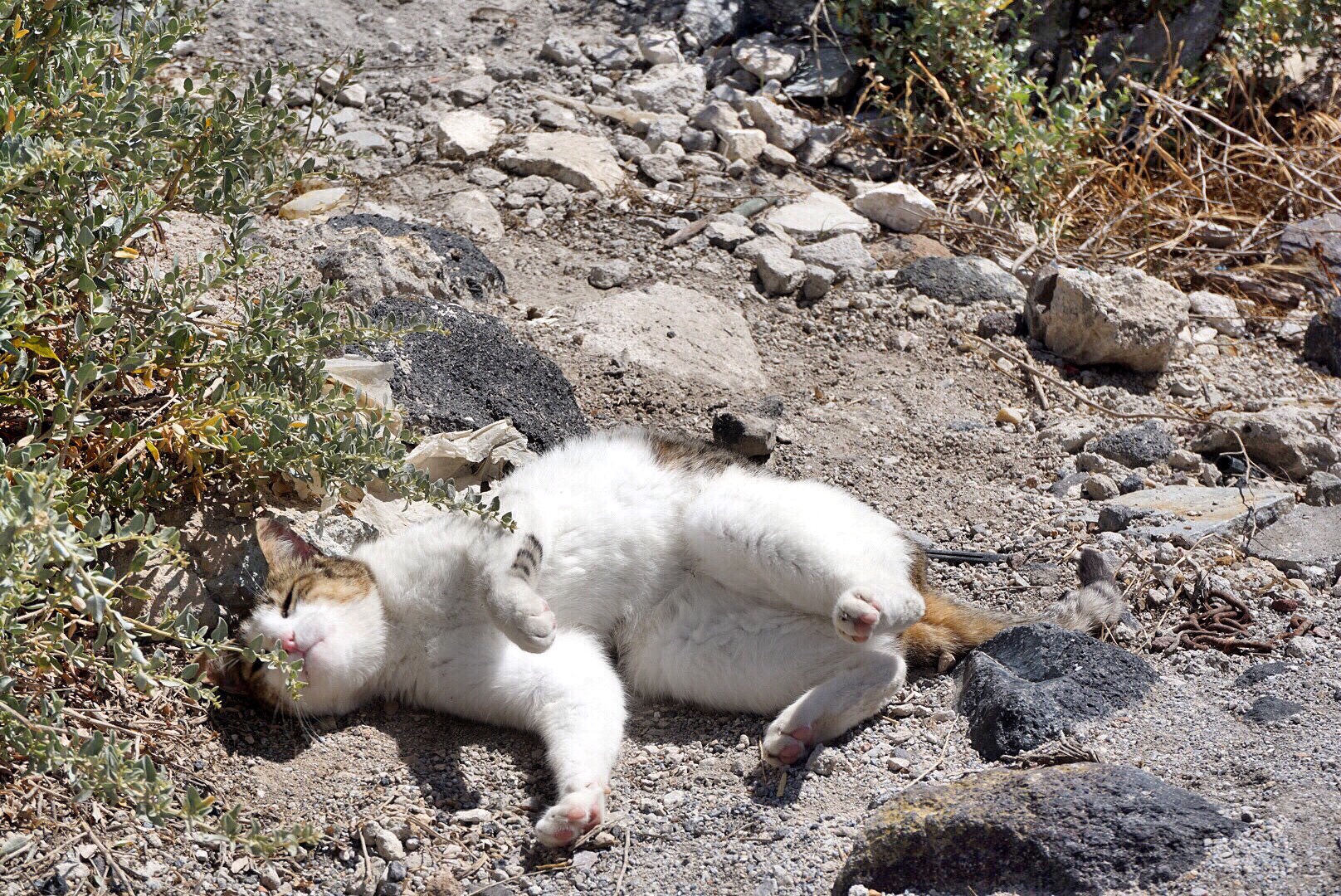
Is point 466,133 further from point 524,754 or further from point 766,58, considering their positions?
point 524,754

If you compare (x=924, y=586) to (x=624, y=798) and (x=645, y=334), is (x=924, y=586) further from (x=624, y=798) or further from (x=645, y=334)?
(x=645, y=334)

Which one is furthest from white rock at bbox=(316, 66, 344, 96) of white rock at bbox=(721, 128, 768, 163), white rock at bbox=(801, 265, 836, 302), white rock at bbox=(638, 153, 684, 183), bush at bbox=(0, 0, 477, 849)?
bush at bbox=(0, 0, 477, 849)

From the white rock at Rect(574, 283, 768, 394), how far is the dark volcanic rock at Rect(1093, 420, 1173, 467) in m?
1.47

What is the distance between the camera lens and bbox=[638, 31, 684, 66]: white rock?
7297mm

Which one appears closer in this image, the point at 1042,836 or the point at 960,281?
the point at 1042,836

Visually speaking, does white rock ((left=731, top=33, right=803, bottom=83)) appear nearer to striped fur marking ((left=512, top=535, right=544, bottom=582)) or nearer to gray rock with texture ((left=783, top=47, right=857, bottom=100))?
→ gray rock with texture ((left=783, top=47, right=857, bottom=100))

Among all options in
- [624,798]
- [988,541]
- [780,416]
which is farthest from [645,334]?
[624,798]

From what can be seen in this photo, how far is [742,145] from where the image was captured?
6742 millimetres

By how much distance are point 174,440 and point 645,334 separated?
237 cm

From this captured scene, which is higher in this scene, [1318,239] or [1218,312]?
[1318,239]

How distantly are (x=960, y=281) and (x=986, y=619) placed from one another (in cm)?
261

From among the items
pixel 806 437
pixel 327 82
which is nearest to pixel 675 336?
pixel 806 437

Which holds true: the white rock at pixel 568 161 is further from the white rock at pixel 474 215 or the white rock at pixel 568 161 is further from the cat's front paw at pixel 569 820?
the cat's front paw at pixel 569 820

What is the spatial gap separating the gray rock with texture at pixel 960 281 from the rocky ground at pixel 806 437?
0.02 meters
